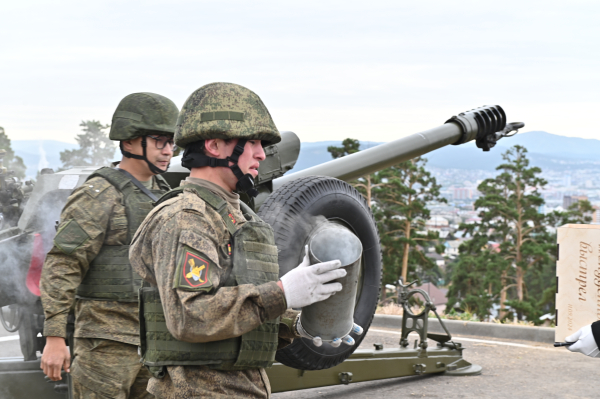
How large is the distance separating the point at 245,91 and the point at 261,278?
22.5 inches

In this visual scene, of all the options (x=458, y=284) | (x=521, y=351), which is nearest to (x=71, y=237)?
(x=521, y=351)

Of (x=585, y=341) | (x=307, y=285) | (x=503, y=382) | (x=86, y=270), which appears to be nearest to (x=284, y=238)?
(x=86, y=270)

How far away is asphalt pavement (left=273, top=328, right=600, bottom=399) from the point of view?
218 inches

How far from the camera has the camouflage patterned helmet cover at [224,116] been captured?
2.10 metres

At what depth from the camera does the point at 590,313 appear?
128 inches

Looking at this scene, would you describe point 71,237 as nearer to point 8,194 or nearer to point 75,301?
point 75,301

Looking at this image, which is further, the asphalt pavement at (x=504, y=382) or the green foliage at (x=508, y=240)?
the green foliage at (x=508, y=240)

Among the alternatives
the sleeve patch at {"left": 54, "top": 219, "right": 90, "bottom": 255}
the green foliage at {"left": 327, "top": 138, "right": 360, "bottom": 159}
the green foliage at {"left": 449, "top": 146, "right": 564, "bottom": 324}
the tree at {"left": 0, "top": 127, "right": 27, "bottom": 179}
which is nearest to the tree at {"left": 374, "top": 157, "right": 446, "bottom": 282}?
the green foliage at {"left": 327, "top": 138, "right": 360, "bottom": 159}

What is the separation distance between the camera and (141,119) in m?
3.32

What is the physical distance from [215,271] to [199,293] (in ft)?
0.30

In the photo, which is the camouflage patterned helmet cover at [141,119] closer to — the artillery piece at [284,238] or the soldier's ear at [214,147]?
the artillery piece at [284,238]

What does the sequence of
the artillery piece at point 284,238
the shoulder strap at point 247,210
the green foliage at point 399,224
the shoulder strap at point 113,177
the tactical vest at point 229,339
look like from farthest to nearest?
1. the green foliage at point 399,224
2. the artillery piece at point 284,238
3. the shoulder strap at point 113,177
4. the shoulder strap at point 247,210
5. the tactical vest at point 229,339

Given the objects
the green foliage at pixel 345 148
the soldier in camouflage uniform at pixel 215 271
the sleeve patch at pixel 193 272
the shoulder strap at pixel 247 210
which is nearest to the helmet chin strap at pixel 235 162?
the soldier in camouflage uniform at pixel 215 271

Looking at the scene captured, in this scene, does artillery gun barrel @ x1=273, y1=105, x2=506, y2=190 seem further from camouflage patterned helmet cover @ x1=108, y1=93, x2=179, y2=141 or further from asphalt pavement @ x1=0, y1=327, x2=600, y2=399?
asphalt pavement @ x1=0, y1=327, x2=600, y2=399
